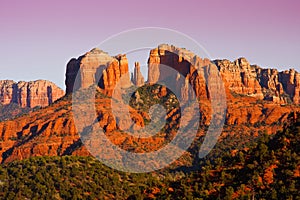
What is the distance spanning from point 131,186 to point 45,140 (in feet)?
252

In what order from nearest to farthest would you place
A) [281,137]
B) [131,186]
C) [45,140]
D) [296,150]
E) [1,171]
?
[296,150] < [281,137] < [131,186] < [1,171] < [45,140]

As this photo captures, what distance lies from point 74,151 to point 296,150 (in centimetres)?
9889

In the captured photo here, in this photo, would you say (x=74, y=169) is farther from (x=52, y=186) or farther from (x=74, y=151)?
(x=74, y=151)

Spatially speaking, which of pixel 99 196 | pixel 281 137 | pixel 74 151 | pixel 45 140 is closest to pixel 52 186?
pixel 99 196

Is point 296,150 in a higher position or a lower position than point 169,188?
higher

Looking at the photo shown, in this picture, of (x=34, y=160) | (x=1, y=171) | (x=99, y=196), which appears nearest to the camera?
(x=99, y=196)

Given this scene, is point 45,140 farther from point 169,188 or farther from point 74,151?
point 169,188

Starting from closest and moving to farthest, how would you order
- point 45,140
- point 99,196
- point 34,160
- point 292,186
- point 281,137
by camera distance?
point 292,186 → point 281,137 → point 99,196 → point 34,160 → point 45,140

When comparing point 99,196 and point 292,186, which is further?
point 99,196

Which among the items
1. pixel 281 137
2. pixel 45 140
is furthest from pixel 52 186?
pixel 45 140

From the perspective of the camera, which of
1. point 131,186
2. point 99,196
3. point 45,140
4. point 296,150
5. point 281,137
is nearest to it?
point 296,150

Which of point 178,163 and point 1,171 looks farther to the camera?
point 178,163

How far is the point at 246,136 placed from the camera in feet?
652

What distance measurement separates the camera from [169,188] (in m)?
94.2
